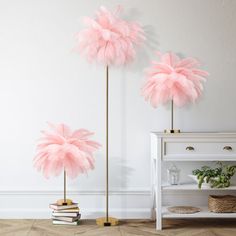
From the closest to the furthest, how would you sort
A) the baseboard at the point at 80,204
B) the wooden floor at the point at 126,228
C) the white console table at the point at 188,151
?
the wooden floor at the point at 126,228 → the white console table at the point at 188,151 → the baseboard at the point at 80,204

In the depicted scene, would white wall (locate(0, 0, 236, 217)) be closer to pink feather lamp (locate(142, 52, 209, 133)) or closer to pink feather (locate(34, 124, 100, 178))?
pink feather lamp (locate(142, 52, 209, 133))

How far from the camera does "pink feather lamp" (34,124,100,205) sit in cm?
430

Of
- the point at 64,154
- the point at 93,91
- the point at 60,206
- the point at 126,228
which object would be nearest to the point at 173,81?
the point at 93,91

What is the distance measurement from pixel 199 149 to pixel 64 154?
106cm

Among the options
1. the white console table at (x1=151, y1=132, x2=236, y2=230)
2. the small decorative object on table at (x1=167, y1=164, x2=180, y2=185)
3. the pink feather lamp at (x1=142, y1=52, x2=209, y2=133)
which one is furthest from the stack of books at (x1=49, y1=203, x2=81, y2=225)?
the pink feather lamp at (x1=142, y1=52, x2=209, y2=133)

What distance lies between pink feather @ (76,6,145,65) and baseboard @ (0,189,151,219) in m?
1.14

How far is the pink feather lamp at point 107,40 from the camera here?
445cm

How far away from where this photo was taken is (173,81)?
175 inches

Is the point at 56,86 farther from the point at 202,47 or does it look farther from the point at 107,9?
the point at 202,47

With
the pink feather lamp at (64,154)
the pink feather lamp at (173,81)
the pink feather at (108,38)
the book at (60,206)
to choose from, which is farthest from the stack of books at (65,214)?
the pink feather at (108,38)

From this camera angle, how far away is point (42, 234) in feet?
13.5

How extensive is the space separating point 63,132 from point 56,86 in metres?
0.52

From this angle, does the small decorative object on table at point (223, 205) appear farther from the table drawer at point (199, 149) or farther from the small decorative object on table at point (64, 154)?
the small decorative object on table at point (64, 154)

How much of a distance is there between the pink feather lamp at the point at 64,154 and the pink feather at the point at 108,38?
2.20 feet
